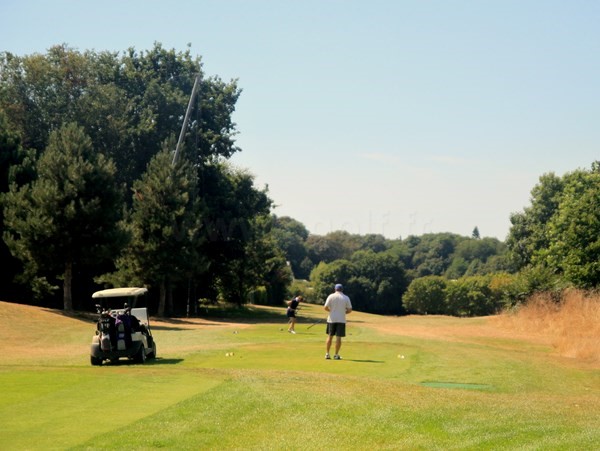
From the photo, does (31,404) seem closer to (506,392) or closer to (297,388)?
(297,388)

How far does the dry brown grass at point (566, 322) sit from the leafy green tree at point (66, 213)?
76.5 ft

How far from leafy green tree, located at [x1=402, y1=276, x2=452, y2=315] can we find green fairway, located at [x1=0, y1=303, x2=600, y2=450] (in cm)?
8872

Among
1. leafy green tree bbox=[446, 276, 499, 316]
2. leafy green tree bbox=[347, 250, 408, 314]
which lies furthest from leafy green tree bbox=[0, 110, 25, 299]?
leafy green tree bbox=[347, 250, 408, 314]

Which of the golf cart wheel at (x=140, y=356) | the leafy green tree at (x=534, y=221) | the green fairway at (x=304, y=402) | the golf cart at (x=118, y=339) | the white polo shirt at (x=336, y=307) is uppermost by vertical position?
the leafy green tree at (x=534, y=221)

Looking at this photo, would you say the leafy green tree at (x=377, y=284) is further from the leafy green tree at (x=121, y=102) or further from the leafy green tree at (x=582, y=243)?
the leafy green tree at (x=582, y=243)

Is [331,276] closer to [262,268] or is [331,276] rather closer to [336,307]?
[262,268]

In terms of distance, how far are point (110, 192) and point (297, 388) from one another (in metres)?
32.8

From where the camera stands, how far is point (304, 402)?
14.6m

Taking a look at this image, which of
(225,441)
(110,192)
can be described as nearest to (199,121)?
(110,192)

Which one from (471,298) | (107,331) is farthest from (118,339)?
(471,298)

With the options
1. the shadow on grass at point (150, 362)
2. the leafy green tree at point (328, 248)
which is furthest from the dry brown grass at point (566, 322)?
the leafy green tree at point (328, 248)

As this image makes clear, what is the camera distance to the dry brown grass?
2872 centimetres

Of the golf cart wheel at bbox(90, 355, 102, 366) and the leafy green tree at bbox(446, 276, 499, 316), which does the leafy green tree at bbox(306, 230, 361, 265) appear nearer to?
the leafy green tree at bbox(446, 276, 499, 316)

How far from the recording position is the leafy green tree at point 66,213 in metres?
44.8
